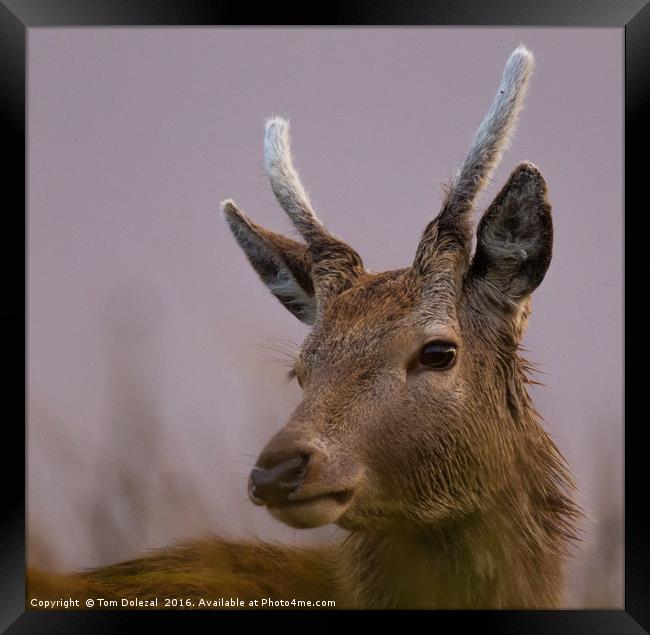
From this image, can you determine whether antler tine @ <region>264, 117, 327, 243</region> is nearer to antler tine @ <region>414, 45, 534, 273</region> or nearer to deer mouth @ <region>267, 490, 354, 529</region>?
antler tine @ <region>414, 45, 534, 273</region>

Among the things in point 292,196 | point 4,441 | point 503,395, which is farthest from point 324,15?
point 4,441

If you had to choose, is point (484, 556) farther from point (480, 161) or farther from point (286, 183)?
point (286, 183)

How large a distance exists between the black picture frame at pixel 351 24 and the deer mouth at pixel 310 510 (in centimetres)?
166

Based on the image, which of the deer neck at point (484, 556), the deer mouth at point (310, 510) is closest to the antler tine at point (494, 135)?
the deer neck at point (484, 556)

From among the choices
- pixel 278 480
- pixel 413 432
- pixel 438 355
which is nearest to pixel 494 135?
pixel 438 355

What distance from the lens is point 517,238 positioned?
16.8 feet

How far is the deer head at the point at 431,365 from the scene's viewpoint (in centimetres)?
462

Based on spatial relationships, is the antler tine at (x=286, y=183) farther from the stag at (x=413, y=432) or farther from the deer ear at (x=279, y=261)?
the deer ear at (x=279, y=261)

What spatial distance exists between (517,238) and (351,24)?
194 cm

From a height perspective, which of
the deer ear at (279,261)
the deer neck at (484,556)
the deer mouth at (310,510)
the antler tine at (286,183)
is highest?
the antler tine at (286,183)

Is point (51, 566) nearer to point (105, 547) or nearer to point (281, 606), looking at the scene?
point (105, 547)

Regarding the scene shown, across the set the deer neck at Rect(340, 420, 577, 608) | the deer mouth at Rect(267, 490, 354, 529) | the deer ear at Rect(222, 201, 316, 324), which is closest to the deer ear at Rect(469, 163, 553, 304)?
the deer neck at Rect(340, 420, 577, 608)

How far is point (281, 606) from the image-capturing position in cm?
589

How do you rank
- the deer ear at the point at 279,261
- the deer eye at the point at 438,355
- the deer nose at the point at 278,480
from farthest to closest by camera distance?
the deer ear at the point at 279,261 → the deer eye at the point at 438,355 → the deer nose at the point at 278,480
